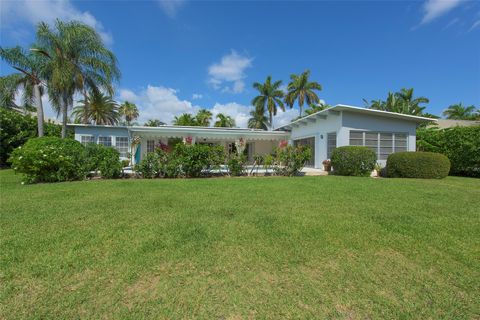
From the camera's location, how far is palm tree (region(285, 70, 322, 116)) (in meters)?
42.5

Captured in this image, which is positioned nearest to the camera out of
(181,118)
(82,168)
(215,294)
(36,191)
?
(215,294)

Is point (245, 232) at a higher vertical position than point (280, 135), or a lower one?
lower

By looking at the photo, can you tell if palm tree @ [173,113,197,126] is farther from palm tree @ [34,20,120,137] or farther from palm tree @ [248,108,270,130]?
palm tree @ [34,20,120,137]

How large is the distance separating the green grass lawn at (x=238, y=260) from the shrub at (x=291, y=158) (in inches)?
280

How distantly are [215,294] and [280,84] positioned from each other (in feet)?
150

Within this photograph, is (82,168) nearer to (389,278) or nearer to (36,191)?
(36,191)

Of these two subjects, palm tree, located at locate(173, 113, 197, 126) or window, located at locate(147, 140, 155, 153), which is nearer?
window, located at locate(147, 140, 155, 153)

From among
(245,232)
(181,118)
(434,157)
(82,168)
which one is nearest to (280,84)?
(181,118)

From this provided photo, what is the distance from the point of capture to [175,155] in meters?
13.2

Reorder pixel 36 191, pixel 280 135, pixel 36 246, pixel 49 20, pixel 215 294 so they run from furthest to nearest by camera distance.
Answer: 1. pixel 280 135
2. pixel 49 20
3. pixel 36 191
4. pixel 36 246
5. pixel 215 294

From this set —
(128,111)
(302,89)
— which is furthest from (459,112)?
(128,111)

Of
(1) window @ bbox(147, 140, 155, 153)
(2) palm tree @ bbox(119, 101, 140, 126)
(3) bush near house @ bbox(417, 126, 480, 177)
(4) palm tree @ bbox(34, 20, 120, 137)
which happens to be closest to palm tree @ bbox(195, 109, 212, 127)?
(2) palm tree @ bbox(119, 101, 140, 126)

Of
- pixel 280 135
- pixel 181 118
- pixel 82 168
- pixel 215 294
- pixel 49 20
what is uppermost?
pixel 49 20

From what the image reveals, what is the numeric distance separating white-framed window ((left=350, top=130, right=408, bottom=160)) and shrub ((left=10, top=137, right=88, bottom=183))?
17.0m
